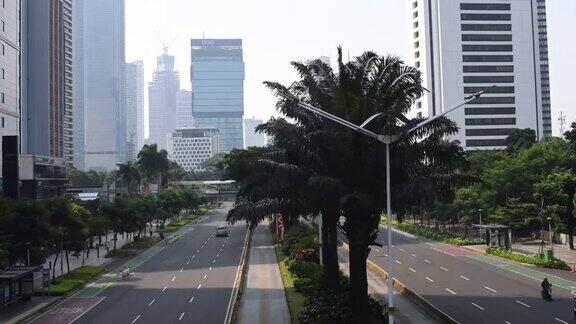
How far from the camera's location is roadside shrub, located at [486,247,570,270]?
1839 inches

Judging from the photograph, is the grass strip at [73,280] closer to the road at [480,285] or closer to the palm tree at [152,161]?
the road at [480,285]

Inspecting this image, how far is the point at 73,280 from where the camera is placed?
43438 millimetres

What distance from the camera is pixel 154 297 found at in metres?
37.4

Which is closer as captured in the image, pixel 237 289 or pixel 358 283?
pixel 358 283

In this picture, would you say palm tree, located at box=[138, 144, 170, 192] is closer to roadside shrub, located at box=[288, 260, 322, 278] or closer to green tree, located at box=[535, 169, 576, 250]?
green tree, located at box=[535, 169, 576, 250]

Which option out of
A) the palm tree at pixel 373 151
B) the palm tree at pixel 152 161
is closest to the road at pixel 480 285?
the palm tree at pixel 373 151

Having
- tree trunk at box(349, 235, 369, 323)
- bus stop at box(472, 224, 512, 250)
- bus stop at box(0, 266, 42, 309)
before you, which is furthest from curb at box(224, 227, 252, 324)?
bus stop at box(472, 224, 512, 250)

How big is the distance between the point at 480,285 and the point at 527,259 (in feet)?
40.4

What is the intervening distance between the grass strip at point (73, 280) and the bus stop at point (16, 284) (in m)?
2.01

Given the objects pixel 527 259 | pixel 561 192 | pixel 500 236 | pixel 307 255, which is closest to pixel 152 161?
pixel 500 236

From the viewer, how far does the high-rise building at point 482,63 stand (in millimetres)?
130125

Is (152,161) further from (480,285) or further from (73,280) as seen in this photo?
(480,285)

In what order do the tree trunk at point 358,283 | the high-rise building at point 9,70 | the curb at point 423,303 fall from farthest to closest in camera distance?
the high-rise building at point 9,70 < the curb at point 423,303 < the tree trunk at point 358,283

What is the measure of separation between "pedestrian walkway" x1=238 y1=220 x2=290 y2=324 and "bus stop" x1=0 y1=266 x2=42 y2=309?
12752 millimetres
